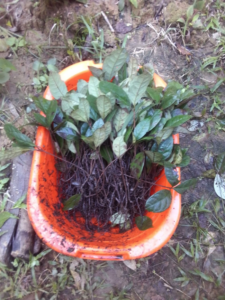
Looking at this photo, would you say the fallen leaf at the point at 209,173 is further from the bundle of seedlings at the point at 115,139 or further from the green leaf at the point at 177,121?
the green leaf at the point at 177,121

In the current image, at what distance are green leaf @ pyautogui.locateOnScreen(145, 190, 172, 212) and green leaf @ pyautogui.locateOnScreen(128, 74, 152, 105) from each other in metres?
0.33

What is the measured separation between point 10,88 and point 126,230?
3.09 feet

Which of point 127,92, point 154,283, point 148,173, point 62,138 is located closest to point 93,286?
point 154,283

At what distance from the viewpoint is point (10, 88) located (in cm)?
136

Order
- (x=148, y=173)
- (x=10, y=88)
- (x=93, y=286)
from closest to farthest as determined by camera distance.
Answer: (x=148, y=173) < (x=93, y=286) < (x=10, y=88)

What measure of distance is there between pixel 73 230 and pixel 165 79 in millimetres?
943

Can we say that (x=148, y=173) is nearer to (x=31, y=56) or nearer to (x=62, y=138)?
(x=62, y=138)

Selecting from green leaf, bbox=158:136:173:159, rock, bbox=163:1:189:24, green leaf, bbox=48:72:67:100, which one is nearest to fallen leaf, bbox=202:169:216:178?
green leaf, bbox=158:136:173:159

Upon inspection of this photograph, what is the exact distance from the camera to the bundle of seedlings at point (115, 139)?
878 millimetres

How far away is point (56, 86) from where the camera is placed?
38.6 inches

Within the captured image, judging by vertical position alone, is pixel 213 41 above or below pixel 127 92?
below

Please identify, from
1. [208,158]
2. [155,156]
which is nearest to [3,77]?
[155,156]

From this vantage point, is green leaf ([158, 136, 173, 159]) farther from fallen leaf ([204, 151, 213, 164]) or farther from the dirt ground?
fallen leaf ([204, 151, 213, 164])

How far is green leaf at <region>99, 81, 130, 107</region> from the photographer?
88 centimetres
